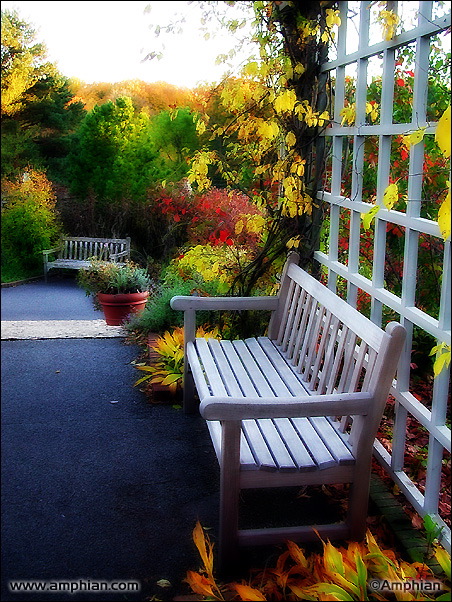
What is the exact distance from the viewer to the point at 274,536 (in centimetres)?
216

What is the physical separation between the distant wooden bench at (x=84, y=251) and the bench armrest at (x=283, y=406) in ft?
2.68

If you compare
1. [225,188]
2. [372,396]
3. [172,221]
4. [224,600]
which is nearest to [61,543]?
[224,600]

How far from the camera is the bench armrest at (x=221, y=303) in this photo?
3254mm

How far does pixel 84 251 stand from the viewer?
272 cm

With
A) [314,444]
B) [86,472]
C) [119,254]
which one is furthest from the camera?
[119,254]

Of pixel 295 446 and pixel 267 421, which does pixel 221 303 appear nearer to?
pixel 267 421

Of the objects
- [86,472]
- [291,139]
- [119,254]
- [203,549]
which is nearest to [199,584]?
[203,549]

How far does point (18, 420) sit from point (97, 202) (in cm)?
129

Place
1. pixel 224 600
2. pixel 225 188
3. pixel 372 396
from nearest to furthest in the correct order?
1. pixel 224 600
2. pixel 372 396
3. pixel 225 188

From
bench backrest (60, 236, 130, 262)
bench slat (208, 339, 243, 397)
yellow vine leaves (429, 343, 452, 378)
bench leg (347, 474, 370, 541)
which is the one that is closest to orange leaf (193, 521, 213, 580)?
bench leg (347, 474, 370, 541)

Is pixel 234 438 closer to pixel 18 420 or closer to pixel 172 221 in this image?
pixel 18 420

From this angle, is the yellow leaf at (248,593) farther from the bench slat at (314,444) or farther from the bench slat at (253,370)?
the bench slat at (253,370)

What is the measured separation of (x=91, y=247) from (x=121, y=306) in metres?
1.09

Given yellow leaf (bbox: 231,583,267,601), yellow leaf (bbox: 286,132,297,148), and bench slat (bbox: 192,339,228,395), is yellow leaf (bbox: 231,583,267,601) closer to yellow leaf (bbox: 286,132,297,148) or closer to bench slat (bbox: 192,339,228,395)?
bench slat (bbox: 192,339,228,395)
